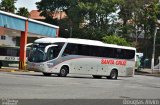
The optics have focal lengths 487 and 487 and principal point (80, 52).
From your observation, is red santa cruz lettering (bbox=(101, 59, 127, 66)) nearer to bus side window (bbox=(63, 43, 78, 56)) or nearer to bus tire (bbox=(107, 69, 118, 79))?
bus tire (bbox=(107, 69, 118, 79))

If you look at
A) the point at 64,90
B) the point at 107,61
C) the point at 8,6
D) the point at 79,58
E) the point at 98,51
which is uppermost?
the point at 8,6

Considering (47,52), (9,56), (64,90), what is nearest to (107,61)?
(47,52)

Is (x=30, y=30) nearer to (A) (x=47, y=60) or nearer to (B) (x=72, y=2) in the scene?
(A) (x=47, y=60)

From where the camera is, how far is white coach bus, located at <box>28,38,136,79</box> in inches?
1462

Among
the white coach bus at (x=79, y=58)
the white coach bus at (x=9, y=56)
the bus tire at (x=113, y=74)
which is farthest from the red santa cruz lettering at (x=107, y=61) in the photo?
the white coach bus at (x=9, y=56)

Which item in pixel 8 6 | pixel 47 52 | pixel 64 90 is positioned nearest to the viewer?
pixel 64 90

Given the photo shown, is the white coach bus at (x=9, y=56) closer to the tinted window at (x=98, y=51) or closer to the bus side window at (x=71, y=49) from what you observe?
the tinted window at (x=98, y=51)

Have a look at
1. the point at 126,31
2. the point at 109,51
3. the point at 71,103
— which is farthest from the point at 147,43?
the point at 71,103

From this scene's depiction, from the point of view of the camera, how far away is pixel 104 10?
84.0m

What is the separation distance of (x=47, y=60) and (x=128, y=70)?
359 inches

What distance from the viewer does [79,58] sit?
38719 mm

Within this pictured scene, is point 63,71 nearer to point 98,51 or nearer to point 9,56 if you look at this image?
point 98,51

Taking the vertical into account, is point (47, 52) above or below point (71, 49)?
below

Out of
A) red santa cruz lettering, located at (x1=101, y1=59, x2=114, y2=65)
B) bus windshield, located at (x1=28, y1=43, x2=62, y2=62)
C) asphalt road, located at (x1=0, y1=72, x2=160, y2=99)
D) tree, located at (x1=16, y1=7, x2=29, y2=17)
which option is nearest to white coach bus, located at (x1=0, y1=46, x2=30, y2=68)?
red santa cruz lettering, located at (x1=101, y1=59, x2=114, y2=65)
